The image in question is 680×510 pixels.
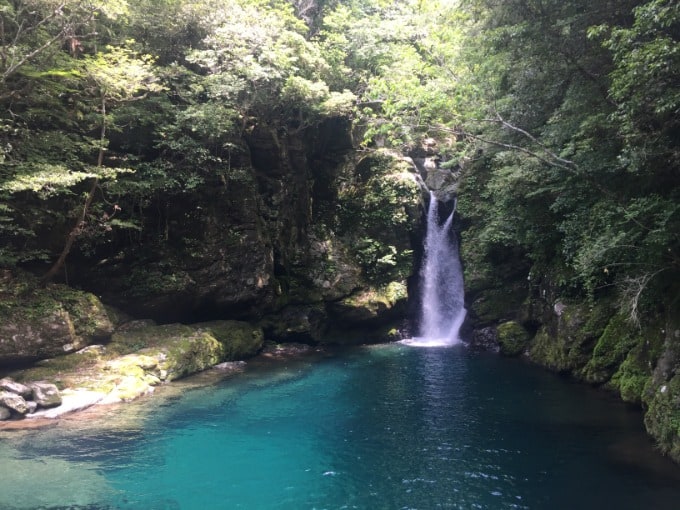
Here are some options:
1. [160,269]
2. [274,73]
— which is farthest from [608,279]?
[160,269]

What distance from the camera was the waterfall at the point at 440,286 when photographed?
23.9m

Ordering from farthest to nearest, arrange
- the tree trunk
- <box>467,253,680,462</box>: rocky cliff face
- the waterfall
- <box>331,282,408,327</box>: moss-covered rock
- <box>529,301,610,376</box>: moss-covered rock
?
the waterfall → <box>331,282,408,327</box>: moss-covered rock → <box>529,301,610,376</box>: moss-covered rock → the tree trunk → <box>467,253,680,462</box>: rocky cliff face

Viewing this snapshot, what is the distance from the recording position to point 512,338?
19.2 m

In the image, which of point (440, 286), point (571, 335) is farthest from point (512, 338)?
point (440, 286)

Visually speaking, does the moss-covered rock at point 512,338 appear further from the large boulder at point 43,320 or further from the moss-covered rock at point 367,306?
the large boulder at point 43,320

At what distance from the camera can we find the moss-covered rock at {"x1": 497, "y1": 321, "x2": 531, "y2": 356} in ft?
62.1

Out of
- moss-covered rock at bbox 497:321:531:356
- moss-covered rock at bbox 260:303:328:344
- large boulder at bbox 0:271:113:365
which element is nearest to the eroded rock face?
large boulder at bbox 0:271:113:365

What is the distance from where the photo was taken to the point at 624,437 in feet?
32.6

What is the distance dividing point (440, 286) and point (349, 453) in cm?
1647

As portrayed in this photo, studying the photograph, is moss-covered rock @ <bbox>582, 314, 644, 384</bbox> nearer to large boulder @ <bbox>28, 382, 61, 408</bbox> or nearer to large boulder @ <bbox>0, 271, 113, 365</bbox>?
large boulder @ <bbox>28, 382, 61, 408</bbox>

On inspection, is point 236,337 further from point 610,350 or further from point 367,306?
point 610,350

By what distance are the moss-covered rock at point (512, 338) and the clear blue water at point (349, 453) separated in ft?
14.5

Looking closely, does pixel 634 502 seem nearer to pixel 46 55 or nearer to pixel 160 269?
pixel 160 269

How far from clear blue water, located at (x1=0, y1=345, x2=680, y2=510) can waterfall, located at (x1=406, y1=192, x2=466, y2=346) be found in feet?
30.8
